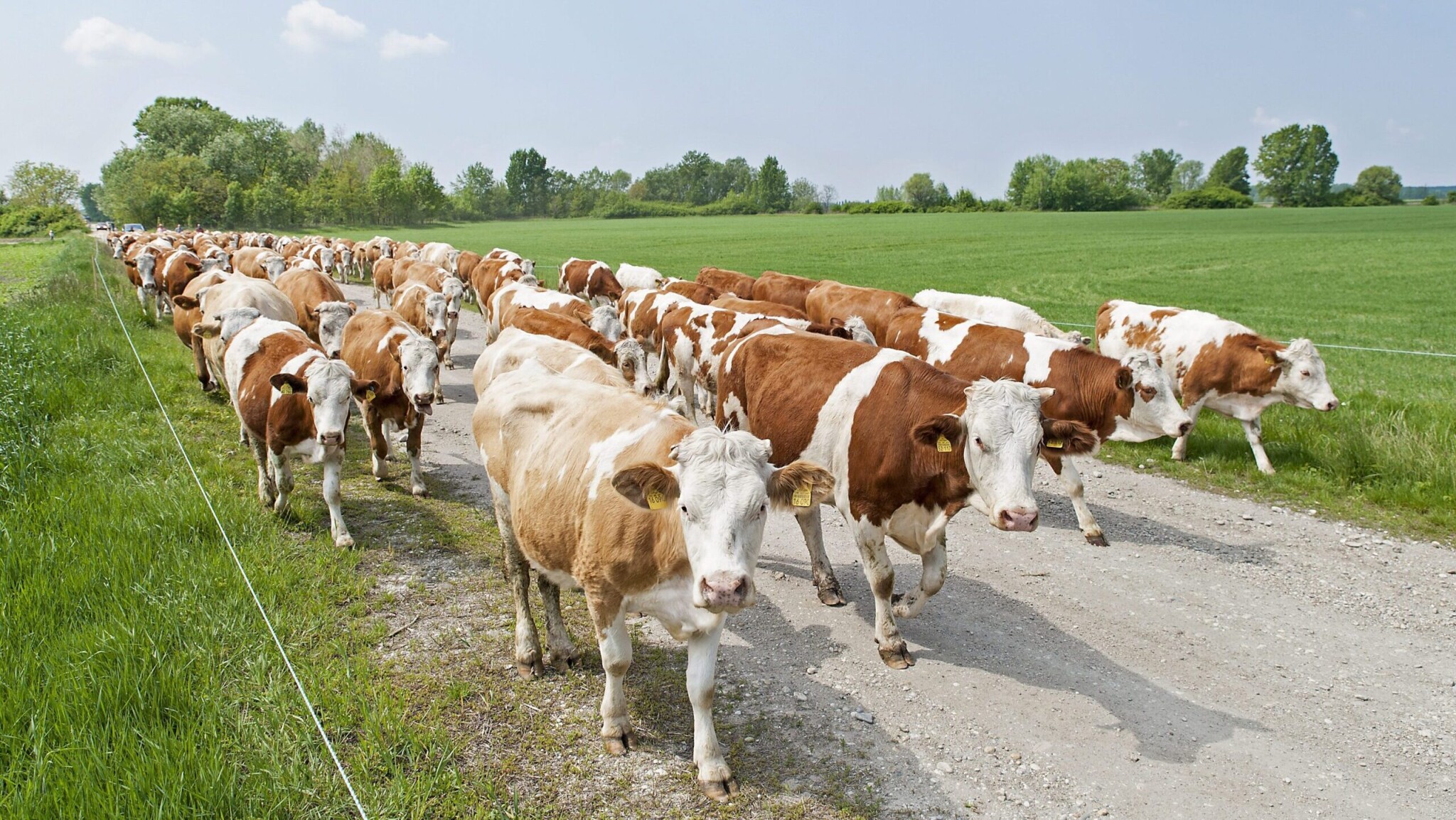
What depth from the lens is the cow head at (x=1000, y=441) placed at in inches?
192

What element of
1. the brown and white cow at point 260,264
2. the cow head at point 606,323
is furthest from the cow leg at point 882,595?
the brown and white cow at point 260,264

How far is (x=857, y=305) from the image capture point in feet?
46.1

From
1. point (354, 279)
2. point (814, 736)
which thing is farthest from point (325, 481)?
point (354, 279)

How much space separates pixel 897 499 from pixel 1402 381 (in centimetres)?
1172

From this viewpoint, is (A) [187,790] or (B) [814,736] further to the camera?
(B) [814,736]

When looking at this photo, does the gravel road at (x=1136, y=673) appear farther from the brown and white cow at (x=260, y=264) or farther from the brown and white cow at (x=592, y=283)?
the brown and white cow at (x=260, y=264)

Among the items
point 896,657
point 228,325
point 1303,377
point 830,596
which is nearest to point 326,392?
point 228,325

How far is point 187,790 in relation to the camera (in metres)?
3.38

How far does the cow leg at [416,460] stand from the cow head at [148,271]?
50.5ft

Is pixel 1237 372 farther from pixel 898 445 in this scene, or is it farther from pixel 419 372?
pixel 419 372

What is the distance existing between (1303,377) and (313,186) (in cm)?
9964

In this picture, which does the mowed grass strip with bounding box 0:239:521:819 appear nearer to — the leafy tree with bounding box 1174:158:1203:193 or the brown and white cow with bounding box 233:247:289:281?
the brown and white cow with bounding box 233:247:289:281

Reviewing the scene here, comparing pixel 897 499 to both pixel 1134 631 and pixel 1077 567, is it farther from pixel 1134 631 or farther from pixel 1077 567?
pixel 1077 567

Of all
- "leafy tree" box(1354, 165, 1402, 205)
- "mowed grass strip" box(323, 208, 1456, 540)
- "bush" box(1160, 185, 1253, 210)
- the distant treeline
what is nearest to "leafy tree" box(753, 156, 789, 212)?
the distant treeline
